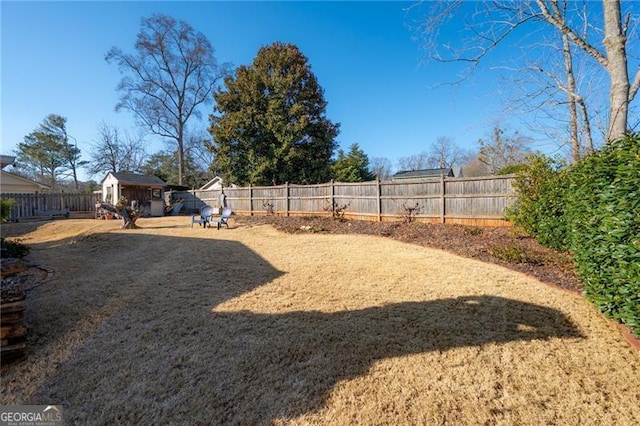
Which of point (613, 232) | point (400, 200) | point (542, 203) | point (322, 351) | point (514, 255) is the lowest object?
point (322, 351)

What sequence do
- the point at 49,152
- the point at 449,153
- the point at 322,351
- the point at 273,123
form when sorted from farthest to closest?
1. the point at 449,153
2. the point at 49,152
3. the point at 273,123
4. the point at 322,351

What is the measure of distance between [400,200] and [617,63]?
22.7 feet

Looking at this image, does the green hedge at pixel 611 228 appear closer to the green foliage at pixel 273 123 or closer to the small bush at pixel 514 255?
the small bush at pixel 514 255

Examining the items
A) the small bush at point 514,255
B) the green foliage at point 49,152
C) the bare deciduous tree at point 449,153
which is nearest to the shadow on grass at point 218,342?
the small bush at point 514,255

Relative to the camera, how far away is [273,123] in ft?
56.3

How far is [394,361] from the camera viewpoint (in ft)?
8.32

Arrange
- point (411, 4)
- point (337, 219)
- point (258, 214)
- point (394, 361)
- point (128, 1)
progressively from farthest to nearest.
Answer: point (258, 214), point (337, 219), point (128, 1), point (411, 4), point (394, 361)

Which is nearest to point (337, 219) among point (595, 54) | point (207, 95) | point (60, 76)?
point (595, 54)

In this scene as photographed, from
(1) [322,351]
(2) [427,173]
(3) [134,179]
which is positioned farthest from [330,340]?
(2) [427,173]

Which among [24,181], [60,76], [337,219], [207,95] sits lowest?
[337,219]

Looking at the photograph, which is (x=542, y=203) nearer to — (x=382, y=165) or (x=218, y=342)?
(x=218, y=342)

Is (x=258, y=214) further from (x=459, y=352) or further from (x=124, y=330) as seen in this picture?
(x=459, y=352)

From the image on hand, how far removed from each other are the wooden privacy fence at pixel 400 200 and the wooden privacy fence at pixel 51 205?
34.4 feet

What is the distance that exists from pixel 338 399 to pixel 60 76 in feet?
33.0
